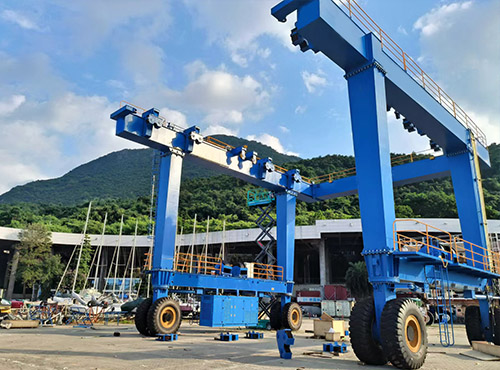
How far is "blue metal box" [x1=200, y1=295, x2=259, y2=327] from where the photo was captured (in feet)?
56.9

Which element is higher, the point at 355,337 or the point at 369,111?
the point at 369,111

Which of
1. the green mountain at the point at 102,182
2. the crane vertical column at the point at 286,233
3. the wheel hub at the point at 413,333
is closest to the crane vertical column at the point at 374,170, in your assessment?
the wheel hub at the point at 413,333

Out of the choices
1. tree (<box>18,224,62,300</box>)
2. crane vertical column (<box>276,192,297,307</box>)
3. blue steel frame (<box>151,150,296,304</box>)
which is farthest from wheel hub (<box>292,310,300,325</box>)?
tree (<box>18,224,62,300</box>)

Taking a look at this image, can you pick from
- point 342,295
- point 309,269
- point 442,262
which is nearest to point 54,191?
point 309,269

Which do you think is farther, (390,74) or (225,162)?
(225,162)

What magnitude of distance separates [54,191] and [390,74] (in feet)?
552

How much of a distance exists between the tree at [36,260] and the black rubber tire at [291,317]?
41.2m

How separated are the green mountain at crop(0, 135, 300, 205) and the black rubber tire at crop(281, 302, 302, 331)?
11959cm

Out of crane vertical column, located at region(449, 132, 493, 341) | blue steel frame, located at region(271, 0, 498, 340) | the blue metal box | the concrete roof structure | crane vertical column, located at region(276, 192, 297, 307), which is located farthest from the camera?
the concrete roof structure

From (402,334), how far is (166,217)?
430 inches

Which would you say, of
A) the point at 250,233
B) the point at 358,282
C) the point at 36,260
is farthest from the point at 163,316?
the point at 36,260

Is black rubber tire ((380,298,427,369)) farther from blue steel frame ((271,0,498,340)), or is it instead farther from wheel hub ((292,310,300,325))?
wheel hub ((292,310,300,325))

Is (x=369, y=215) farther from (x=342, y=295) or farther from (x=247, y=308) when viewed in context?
(x=342, y=295)

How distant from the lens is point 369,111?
1262cm
